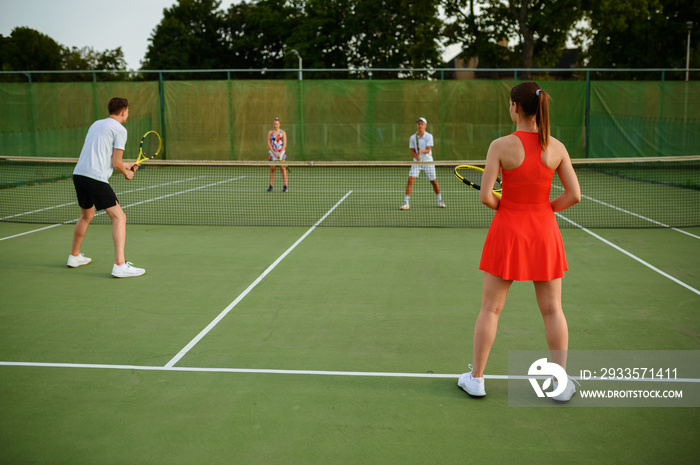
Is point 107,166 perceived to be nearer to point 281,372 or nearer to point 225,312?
point 225,312

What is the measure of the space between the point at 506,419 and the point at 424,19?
34.7 meters

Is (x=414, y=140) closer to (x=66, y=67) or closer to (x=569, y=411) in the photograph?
(x=569, y=411)

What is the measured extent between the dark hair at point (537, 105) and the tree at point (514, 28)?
1112 inches

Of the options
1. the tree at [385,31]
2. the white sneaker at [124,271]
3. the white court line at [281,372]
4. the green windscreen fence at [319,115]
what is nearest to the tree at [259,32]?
the tree at [385,31]

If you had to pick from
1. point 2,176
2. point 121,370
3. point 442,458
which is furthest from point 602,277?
point 2,176

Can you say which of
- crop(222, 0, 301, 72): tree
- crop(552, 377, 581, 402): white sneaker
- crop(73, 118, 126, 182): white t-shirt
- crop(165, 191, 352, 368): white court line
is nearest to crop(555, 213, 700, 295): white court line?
crop(552, 377, 581, 402): white sneaker

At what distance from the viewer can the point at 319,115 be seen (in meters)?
20.8

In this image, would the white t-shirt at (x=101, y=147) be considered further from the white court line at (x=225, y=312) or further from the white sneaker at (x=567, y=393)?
the white sneaker at (x=567, y=393)

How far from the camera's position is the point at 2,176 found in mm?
16188

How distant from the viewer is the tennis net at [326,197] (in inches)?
388

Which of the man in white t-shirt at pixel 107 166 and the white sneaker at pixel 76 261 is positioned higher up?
the man in white t-shirt at pixel 107 166

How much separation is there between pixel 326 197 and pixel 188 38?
37.6 m

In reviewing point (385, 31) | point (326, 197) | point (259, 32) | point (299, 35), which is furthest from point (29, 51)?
point (326, 197)

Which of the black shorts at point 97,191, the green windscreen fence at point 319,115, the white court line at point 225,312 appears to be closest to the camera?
the white court line at point 225,312
